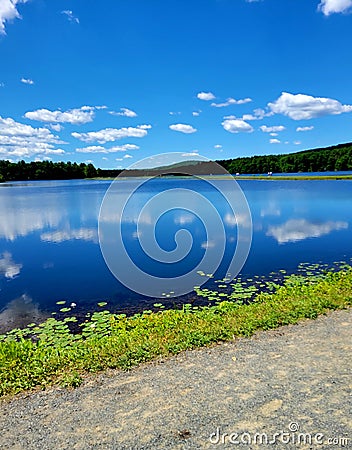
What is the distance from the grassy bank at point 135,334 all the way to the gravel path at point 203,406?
14.0 inches

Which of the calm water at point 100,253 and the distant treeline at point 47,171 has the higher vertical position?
the distant treeline at point 47,171

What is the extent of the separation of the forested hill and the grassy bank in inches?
4428

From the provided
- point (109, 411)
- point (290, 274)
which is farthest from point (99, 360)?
point (290, 274)

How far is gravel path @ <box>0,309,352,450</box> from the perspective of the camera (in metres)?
3.84

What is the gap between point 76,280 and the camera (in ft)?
39.4

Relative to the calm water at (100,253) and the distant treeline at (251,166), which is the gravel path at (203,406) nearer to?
the calm water at (100,253)

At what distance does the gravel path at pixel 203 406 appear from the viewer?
3836 mm

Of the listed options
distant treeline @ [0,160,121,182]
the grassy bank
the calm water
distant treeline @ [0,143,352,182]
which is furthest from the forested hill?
the grassy bank

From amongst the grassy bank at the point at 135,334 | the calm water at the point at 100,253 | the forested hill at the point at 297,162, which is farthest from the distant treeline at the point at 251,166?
the grassy bank at the point at 135,334

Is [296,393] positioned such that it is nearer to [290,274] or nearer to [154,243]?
[290,274]

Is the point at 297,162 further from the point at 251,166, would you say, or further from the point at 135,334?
the point at 135,334

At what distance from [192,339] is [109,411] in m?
2.24

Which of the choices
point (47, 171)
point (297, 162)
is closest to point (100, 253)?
point (297, 162)

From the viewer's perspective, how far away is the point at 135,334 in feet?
22.1
